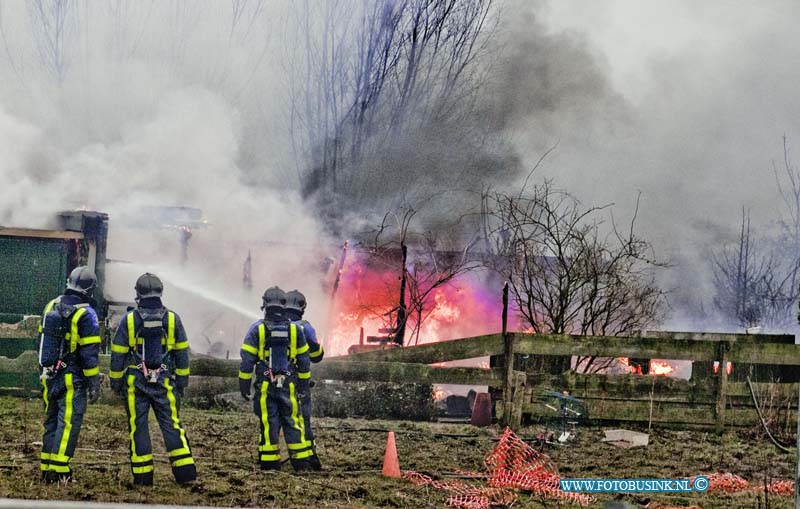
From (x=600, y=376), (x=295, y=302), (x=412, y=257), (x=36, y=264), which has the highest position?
(x=412, y=257)

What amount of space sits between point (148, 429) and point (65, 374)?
89 centimetres

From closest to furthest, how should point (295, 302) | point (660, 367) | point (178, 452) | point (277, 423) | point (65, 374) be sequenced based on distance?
point (65, 374), point (178, 452), point (277, 423), point (295, 302), point (660, 367)

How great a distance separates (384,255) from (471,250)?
2118 mm

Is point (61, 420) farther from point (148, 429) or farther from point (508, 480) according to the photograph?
point (508, 480)

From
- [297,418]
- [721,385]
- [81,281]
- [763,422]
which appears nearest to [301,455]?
[297,418]

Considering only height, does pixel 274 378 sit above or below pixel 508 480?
above

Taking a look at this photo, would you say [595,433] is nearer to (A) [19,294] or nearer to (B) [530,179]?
(B) [530,179]

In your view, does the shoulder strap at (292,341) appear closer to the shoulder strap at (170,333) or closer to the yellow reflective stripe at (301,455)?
the yellow reflective stripe at (301,455)

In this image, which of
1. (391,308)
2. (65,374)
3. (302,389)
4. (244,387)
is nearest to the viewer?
(65,374)

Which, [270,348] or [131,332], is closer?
[131,332]

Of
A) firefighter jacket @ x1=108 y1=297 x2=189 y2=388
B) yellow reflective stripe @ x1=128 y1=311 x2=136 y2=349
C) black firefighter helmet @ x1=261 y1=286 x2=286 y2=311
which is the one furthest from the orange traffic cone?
yellow reflective stripe @ x1=128 y1=311 x2=136 y2=349

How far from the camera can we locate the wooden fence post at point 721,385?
912 cm

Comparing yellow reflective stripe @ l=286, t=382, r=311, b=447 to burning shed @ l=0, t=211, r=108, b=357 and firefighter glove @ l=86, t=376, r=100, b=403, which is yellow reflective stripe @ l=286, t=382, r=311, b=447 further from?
burning shed @ l=0, t=211, r=108, b=357

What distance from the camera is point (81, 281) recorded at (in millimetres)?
7539
